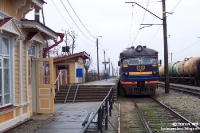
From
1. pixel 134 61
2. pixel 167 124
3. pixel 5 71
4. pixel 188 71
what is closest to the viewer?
pixel 5 71

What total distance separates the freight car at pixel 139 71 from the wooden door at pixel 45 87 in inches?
335

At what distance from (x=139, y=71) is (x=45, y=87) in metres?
9.17

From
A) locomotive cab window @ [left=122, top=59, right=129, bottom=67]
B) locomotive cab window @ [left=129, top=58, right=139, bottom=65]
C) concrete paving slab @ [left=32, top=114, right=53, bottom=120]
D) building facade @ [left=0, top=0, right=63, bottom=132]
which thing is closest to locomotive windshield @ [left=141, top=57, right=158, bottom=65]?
locomotive cab window @ [left=129, top=58, right=139, bottom=65]

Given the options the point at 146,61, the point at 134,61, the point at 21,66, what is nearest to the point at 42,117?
the point at 21,66

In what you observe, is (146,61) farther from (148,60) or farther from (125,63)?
(125,63)

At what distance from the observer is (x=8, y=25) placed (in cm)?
827

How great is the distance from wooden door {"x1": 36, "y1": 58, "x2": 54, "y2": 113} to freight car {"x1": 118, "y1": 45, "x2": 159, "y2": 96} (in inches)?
335

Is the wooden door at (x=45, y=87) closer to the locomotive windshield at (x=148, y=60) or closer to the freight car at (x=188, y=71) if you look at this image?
the locomotive windshield at (x=148, y=60)

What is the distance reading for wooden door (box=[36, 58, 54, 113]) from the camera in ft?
38.6

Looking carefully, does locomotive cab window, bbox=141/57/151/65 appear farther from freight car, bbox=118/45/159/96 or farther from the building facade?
the building facade

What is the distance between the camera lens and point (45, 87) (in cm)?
1179

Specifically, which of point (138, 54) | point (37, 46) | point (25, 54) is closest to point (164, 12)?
point (138, 54)

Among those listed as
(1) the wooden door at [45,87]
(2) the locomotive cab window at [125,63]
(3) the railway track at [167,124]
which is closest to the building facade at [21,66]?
(1) the wooden door at [45,87]

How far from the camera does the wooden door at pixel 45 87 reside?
38.6 feet
